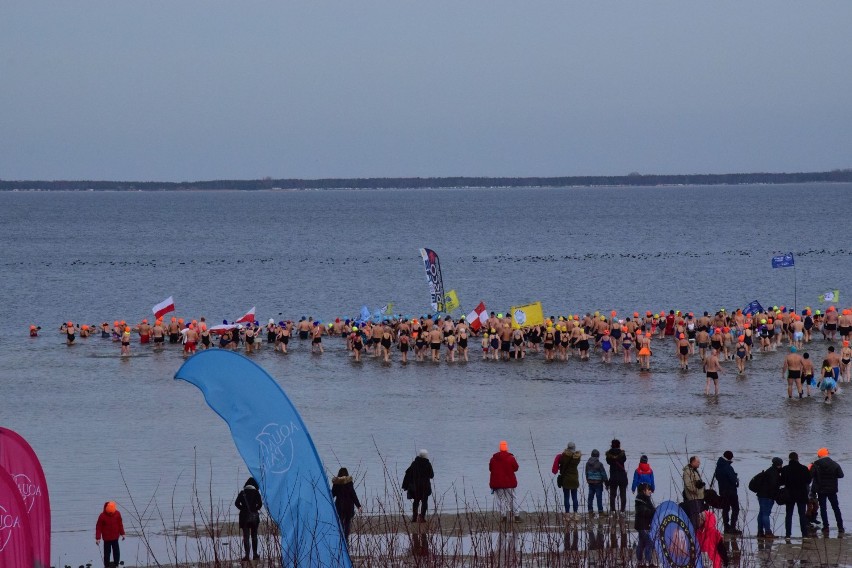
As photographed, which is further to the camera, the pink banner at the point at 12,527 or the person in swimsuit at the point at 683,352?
the person in swimsuit at the point at 683,352

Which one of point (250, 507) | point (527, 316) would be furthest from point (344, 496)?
point (527, 316)

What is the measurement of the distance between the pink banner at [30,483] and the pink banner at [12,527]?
0.49 m

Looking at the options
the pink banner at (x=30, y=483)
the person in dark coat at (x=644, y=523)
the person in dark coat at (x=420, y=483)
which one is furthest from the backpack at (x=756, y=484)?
the pink banner at (x=30, y=483)

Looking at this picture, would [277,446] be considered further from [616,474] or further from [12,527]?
[616,474]

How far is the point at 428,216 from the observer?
175 metres

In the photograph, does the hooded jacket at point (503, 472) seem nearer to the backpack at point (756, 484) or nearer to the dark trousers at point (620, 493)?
the dark trousers at point (620, 493)

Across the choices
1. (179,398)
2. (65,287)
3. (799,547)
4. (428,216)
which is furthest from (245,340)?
(428,216)

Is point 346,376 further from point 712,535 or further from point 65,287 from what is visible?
point 65,287

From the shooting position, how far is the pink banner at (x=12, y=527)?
8.19 meters

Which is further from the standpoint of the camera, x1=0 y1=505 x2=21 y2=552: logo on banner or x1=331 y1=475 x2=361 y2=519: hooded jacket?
x1=331 y1=475 x2=361 y2=519: hooded jacket

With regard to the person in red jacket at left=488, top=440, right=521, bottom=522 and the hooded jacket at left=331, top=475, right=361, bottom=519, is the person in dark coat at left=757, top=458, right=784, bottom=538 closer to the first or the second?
the person in red jacket at left=488, top=440, right=521, bottom=522

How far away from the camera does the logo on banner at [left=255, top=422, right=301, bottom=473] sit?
8844 mm

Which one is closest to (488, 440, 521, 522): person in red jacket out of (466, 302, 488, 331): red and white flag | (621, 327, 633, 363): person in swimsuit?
(621, 327, 633, 363): person in swimsuit

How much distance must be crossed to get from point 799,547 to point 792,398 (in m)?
A: 11.2
